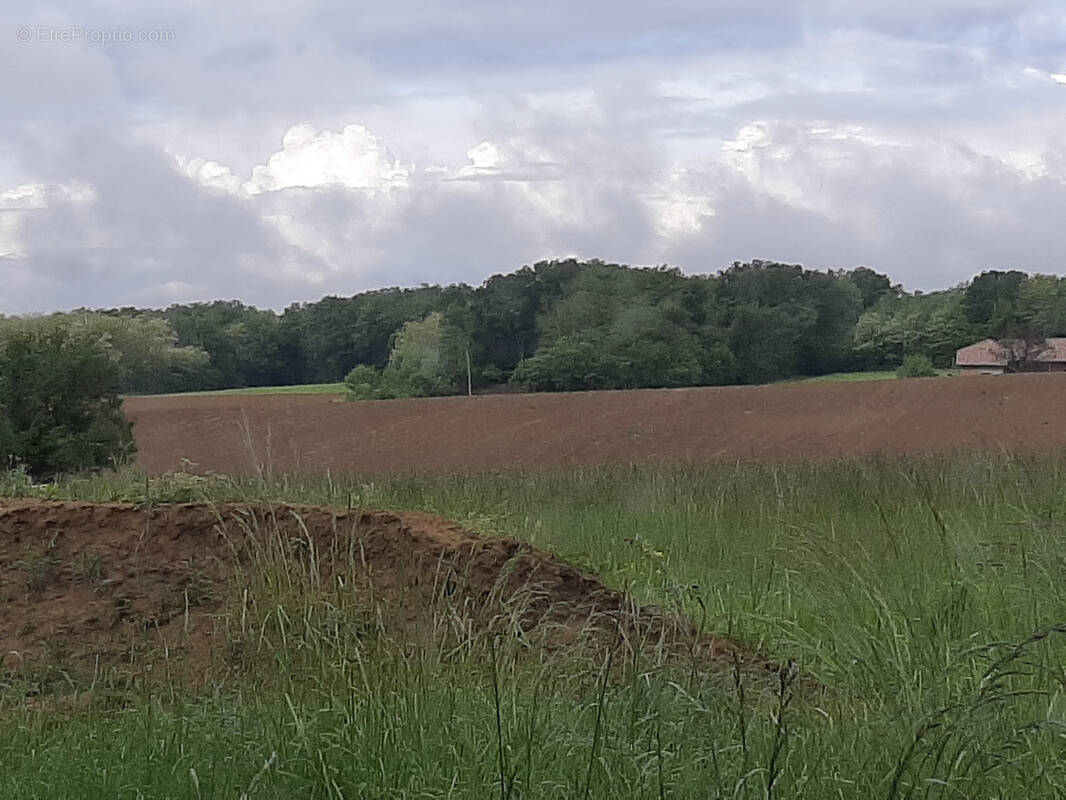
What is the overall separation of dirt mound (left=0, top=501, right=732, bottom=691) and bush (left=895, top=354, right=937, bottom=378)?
48.8m

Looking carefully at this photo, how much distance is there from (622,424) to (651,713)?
34205 mm

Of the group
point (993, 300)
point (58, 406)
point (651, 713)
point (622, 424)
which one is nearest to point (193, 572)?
point (651, 713)

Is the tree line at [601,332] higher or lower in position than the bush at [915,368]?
higher

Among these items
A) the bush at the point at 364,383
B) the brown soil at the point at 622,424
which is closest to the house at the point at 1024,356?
the brown soil at the point at 622,424

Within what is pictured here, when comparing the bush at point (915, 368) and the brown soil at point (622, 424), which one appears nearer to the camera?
the brown soil at point (622, 424)

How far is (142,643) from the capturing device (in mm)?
6609

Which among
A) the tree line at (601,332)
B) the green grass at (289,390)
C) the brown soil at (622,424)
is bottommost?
the brown soil at (622,424)

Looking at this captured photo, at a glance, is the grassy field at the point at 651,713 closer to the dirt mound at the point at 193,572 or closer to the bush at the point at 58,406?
the dirt mound at the point at 193,572

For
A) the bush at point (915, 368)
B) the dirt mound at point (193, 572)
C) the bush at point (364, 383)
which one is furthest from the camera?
the bush at point (364, 383)

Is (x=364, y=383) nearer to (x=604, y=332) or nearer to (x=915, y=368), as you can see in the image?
(x=604, y=332)

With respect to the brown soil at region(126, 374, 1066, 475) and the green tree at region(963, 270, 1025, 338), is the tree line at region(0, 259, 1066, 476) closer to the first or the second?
the green tree at region(963, 270, 1025, 338)

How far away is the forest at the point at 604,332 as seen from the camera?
54.2 metres

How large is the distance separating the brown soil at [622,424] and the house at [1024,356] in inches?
531

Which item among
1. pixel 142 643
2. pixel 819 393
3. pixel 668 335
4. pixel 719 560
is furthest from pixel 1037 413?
pixel 142 643
